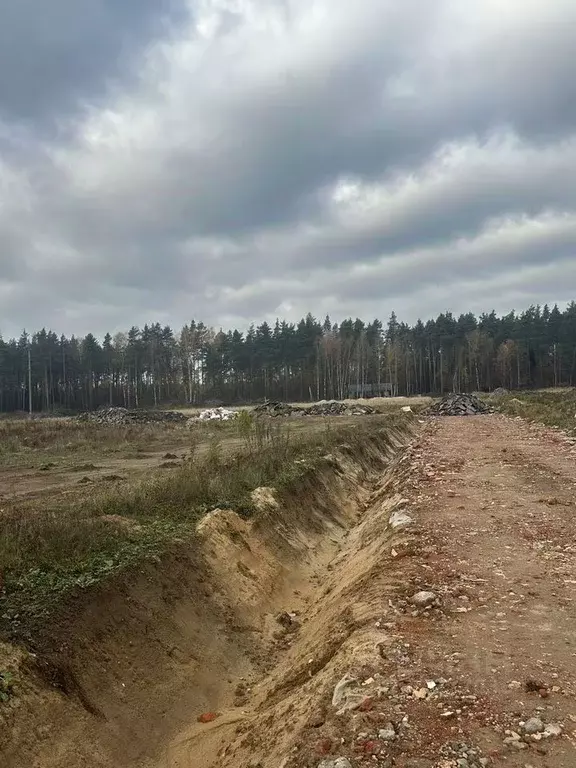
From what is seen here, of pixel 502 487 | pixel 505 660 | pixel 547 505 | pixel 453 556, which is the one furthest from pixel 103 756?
pixel 502 487

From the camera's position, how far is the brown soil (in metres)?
4.65

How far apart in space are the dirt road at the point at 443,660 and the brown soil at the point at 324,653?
0.07 ft

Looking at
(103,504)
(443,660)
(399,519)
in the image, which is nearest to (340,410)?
(399,519)

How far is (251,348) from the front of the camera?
102750 millimetres

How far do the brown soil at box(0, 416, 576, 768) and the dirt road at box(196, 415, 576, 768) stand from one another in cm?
2

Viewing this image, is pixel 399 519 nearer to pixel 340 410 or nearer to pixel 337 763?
pixel 337 763

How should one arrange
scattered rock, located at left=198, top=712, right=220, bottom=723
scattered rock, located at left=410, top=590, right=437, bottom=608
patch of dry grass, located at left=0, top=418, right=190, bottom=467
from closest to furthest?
scattered rock, located at left=410, top=590, right=437, bottom=608 → scattered rock, located at left=198, top=712, right=220, bottom=723 → patch of dry grass, located at left=0, top=418, right=190, bottom=467

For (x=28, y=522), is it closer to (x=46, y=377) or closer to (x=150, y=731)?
(x=150, y=731)

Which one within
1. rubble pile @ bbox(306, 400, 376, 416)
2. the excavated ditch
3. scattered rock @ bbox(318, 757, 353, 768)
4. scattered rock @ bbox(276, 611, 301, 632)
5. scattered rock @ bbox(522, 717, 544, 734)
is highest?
rubble pile @ bbox(306, 400, 376, 416)

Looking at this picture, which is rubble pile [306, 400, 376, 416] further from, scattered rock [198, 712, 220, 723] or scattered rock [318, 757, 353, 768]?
scattered rock [318, 757, 353, 768]

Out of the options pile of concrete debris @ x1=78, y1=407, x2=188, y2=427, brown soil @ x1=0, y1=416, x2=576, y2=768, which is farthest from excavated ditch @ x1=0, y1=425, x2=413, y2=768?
pile of concrete debris @ x1=78, y1=407, x2=188, y2=427

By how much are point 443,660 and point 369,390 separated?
99.3 meters

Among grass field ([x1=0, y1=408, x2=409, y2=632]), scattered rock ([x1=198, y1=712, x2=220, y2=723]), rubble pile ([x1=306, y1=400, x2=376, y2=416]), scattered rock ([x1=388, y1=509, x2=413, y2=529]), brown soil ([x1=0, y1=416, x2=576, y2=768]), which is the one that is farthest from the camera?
rubble pile ([x1=306, y1=400, x2=376, y2=416])

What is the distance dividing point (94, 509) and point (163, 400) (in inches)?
3654
